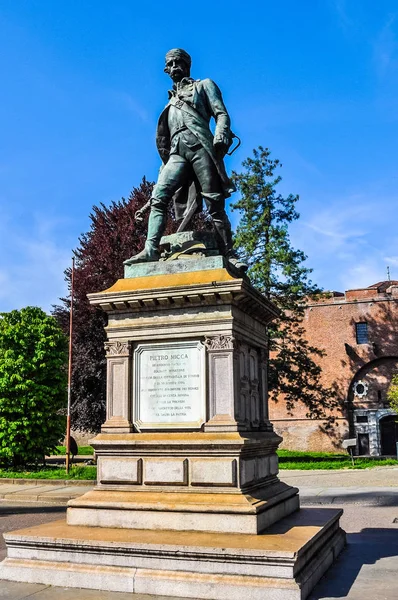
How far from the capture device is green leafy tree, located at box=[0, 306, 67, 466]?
77.0ft

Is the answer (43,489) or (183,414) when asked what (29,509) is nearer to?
(43,489)

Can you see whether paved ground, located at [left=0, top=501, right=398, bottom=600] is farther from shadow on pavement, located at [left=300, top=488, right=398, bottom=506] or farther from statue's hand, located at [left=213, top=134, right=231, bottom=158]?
statue's hand, located at [left=213, top=134, right=231, bottom=158]

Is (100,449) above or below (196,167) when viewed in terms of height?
below

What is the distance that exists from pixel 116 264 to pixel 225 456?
21186 millimetres

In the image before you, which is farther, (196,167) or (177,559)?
(196,167)

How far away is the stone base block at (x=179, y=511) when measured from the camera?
6168 millimetres

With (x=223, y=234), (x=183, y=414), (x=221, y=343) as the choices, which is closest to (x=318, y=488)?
(x=223, y=234)

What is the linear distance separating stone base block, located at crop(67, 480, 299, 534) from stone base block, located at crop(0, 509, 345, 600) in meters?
0.13

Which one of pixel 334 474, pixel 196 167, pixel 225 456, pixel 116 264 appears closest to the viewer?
pixel 225 456

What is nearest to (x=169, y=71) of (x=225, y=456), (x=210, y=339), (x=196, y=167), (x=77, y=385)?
(x=196, y=167)

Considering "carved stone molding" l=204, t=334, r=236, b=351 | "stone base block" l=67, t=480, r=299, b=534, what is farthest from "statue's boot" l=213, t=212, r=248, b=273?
"stone base block" l=67, t=480, r=299, b=534

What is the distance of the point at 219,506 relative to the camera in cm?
625

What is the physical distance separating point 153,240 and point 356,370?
37.4m

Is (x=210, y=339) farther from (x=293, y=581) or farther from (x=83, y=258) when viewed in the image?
(x=83, y=258)
